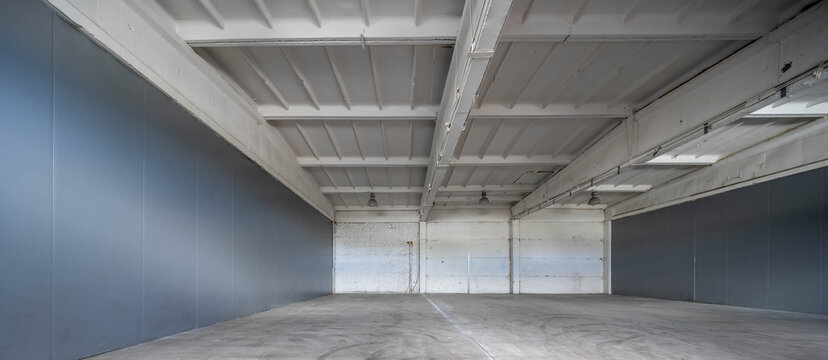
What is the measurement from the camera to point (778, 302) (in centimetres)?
1117

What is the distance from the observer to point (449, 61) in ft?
23.8

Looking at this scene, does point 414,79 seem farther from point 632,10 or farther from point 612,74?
point 632,10

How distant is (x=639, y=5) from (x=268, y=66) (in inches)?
217

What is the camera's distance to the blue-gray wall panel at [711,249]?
1306 centimetres

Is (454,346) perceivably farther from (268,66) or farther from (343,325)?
(268,66)

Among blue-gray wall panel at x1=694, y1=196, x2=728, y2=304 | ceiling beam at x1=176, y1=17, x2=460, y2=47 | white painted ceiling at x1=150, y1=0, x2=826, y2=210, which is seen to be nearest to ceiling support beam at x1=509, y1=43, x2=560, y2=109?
white painted ceiling at x1=150, y1=0, x2=826, y2=210

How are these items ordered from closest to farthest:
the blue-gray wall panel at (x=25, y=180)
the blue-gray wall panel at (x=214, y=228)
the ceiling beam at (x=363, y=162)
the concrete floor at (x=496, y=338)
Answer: the blue-gray wall panel at (x=25, y=180)
the concrete floor at (x=496, y=338)
the blue-gray wall panel at (x=214, y=228)
the ceiling beam at (x=363, y=162)

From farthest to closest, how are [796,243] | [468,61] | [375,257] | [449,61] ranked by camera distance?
[375,257] < [796,243] < [449,61] < [468,61]

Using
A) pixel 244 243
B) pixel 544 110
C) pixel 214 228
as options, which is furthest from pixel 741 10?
pixel 244 243

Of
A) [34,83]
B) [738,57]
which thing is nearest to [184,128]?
[34,83]

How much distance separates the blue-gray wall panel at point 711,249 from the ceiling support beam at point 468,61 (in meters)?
9.06

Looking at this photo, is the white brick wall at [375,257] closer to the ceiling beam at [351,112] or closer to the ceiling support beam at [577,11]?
the ceiling beam at [351,112]

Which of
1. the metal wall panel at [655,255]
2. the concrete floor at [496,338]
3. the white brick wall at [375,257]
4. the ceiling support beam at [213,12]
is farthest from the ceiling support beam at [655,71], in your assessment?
the white brick wall at [375,257]

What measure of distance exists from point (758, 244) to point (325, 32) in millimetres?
12184
